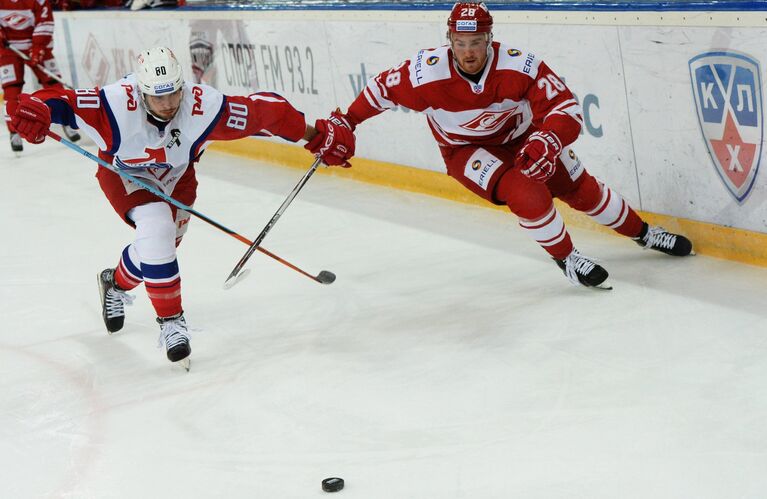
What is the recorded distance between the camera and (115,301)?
3572 mm

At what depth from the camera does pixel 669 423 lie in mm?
2523

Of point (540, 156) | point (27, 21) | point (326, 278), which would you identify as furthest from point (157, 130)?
point (27, 21)

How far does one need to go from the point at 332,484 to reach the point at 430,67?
5.70ft

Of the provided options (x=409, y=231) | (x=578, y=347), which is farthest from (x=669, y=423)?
(x=409, y=231)

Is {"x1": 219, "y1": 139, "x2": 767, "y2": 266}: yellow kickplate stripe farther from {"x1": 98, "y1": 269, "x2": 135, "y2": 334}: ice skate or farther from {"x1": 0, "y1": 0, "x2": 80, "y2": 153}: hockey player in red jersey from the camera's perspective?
{"x1": 98, "y1": 269, "x2": 135, "y2": 334}: ice skate

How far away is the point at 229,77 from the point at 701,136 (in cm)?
365

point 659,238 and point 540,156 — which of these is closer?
point 540,156

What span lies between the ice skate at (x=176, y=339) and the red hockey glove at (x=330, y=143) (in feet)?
2.48

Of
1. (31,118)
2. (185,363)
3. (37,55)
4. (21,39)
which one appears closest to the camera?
(31,118)

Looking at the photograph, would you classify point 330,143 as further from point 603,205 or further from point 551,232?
point 603,205

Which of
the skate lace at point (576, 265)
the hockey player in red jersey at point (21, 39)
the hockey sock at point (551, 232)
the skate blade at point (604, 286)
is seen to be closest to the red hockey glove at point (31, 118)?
the hockey sock at point (551, 232)

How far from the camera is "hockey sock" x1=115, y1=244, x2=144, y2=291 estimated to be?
3398 mm

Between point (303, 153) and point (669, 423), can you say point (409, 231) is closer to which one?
point (303, 153)

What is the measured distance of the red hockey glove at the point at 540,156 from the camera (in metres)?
3.21
